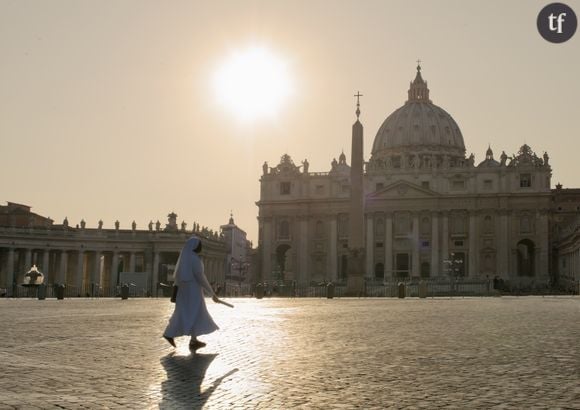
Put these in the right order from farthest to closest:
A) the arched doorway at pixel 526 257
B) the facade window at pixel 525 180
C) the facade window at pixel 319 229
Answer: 1. the facade window at pixel 319 229
2. the arched doorway at pixel 526 257
3. the facade window at pixel 525 180

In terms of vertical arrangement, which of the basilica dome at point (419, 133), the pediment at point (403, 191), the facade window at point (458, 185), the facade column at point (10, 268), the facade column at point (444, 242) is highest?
the basilica dome at point (419, 133)

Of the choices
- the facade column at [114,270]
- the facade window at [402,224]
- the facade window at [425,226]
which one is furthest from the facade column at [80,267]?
the facade window at [425,226]

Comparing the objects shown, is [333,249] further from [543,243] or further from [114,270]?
[114,270]

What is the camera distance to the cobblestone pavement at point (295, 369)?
786cm

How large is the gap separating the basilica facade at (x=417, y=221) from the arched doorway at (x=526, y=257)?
15 cm

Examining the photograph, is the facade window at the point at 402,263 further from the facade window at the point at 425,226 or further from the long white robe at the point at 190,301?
the long white robe at the point at 190,301

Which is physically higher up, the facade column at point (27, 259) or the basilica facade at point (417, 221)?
the basilica facade at point (417, 221)

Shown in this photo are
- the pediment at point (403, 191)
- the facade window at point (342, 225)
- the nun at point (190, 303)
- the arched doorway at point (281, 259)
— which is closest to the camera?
the nun at point (190, 303)

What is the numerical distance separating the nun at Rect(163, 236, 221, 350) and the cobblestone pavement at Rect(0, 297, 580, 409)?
14.1 inches

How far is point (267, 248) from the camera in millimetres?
109625

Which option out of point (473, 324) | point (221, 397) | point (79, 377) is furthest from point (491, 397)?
point (473, 324)

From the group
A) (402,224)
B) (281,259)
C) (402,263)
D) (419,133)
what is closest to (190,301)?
(402,224)

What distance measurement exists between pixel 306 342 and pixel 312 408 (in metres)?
6.86

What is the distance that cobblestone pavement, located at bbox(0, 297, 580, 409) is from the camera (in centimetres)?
786
